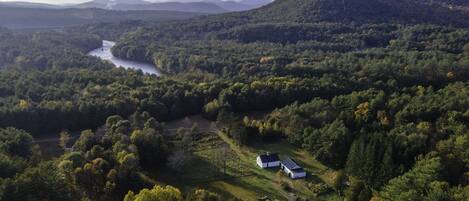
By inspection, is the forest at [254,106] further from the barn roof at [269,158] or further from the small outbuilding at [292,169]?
the barn roof at [269,158]

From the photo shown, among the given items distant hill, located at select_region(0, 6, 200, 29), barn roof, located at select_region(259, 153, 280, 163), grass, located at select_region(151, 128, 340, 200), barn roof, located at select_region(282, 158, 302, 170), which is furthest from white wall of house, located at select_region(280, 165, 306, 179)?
distant hill, located at select_region(0, 6, 200, 29)

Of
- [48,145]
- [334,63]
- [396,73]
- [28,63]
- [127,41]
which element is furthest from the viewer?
[127,41]

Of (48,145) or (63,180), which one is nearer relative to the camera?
(63,180)

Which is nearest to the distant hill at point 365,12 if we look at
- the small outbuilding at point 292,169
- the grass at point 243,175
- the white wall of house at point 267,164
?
the grass at point 243,175

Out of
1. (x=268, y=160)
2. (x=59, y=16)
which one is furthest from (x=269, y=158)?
(x=59, y=16)

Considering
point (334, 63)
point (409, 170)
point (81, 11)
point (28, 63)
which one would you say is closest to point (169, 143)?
point (409, 170)

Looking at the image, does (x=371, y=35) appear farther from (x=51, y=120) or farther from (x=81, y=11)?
(x=81, y=11)
